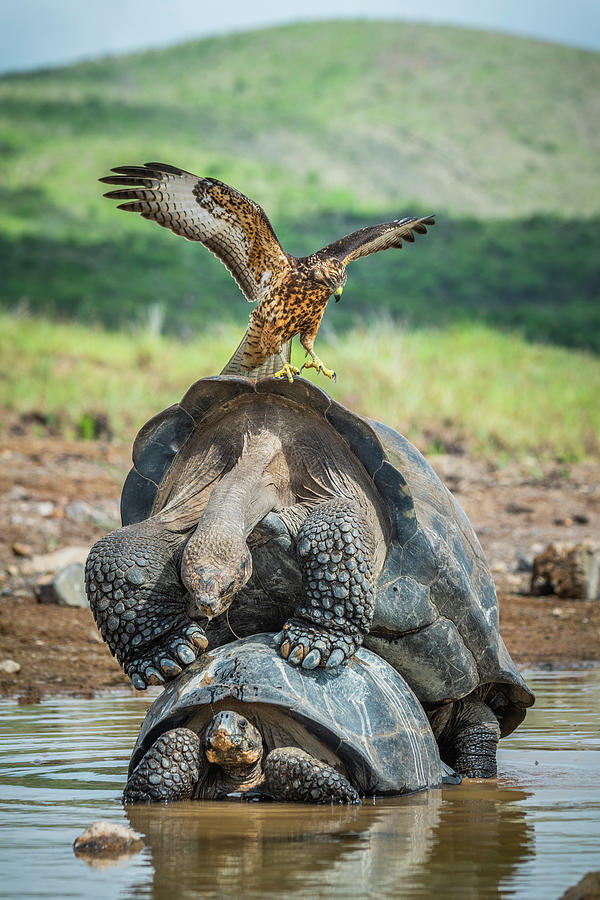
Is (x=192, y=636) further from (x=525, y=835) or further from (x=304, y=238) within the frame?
(x=304, y=238)

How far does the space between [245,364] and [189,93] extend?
2338 inches

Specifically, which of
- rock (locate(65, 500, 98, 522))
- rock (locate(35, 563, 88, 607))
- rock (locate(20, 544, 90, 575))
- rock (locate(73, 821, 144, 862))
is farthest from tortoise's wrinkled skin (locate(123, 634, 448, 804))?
rock (locate(65, 500, 98, 522))

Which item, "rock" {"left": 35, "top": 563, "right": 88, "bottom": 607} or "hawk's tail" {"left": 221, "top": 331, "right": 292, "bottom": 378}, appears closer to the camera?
"hawk's tail" {"left": 221, "top": 331, "right": 292, "bottom": 378}

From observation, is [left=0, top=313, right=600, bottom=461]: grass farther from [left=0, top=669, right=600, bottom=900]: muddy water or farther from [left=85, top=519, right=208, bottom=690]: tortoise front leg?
[left=85, top=519, right=208, bottom=690]: tortoise front leg

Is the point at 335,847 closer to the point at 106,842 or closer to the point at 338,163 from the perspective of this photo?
the point at 106,842

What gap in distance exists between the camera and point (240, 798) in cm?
461

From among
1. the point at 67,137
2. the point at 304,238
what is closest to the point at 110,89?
the point at 67,137

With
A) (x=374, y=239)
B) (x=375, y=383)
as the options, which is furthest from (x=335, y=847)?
(x=375, y=383)

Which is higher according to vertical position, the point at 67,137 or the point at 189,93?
the point at 189,93

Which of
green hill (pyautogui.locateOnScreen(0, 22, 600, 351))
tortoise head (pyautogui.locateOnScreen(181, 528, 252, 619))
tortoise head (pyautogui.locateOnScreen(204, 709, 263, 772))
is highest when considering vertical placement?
green hill (pyautogui.locateOnScreen(0, 22, 600, 351))

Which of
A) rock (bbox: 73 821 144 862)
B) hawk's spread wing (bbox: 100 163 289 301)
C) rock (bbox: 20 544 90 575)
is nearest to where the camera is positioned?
Result: rock (bbox: 73 821 144 862)

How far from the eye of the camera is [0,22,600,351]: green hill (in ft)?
123

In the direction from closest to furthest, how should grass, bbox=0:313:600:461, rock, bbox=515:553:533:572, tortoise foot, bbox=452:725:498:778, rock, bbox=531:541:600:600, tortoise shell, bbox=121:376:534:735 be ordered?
tortoise shell, bbox=121:376:534:735
tortoise foot, bbox=452:725:498:778
rock, bbox=531:541:600:600
rock, bbox=515:553:533:572
grass, bbox=0:313:600:461

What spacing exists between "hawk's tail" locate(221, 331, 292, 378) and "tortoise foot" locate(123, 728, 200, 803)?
2.41 m
